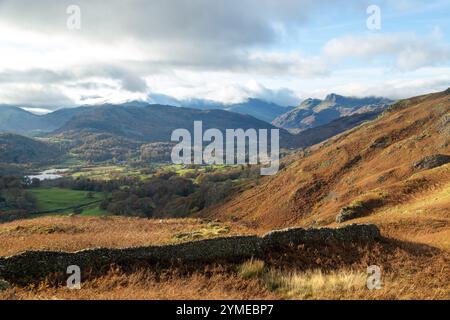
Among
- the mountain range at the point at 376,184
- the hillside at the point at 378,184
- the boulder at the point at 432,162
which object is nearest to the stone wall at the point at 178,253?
the hillside at the point at 378,184

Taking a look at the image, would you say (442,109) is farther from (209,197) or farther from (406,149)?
(209,197)

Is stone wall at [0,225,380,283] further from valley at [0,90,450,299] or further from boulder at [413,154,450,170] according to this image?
boulder at [413,154,450,170]

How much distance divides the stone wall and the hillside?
7.84 m

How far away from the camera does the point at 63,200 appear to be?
457 feet

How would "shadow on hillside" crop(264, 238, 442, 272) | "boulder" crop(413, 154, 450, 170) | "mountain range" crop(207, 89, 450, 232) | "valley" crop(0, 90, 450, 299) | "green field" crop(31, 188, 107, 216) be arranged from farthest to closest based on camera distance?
"green field" crop(31, 188, 107, 216) < "boulder" crop(413, 154, 450, 170) < "mountain range" crop(207, 89, 450, 232) < "shadow on hillside" crop(264, 238, 442, 272) < "valley" crop(0, 90, 450, 299)

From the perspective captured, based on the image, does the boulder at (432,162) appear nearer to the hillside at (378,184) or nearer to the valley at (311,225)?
the hillside at (378,184)

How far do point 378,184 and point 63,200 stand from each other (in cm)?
11437

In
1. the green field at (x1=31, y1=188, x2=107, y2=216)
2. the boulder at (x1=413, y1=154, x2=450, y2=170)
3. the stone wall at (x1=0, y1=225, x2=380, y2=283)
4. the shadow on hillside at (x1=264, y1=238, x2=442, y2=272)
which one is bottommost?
the green field at (x1=31, y1=188, x2=107, y2=216)

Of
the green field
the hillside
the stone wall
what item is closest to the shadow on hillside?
the stone wall

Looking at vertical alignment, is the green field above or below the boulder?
below

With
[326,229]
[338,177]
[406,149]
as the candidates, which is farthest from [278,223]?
[326,229]

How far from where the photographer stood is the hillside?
3800 cm

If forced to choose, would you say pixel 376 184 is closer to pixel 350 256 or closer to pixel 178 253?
pixel 350 256
